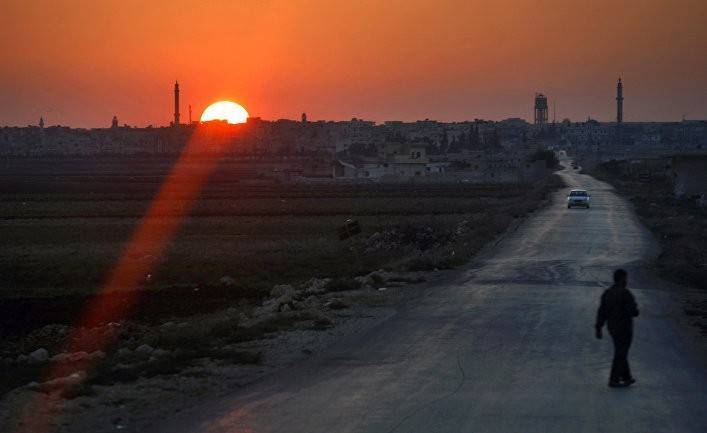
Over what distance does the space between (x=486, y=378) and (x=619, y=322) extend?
174 centimetres

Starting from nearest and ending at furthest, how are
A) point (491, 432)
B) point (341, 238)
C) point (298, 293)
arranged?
point (491, 432)
point (298, 293)
point (341, 238)

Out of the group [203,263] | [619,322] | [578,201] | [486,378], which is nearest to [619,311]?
[619,322]

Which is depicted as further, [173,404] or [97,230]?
[97,230]

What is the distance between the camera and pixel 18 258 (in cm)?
4153

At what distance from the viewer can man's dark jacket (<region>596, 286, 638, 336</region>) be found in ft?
38.8

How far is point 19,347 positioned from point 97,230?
37.6 m

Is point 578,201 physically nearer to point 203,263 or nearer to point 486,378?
point 203,263

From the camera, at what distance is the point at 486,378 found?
12.3 meters

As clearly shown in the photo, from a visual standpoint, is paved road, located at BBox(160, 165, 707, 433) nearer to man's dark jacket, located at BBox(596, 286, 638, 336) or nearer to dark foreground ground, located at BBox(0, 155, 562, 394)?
man's dark jacket, located at BBox(596, 286, 638, 336)

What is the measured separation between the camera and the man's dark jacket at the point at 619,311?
1182cm

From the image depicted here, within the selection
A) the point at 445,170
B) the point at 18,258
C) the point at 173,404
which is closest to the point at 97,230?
the point at 18,258

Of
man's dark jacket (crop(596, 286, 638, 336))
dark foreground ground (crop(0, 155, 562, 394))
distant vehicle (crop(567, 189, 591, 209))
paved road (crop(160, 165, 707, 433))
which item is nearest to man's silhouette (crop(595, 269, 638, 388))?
man's dark jacket (crop(596, 286, 638, 336))

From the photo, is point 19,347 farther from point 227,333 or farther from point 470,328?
point 470,328

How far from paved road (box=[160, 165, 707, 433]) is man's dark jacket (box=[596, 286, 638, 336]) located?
697mm
